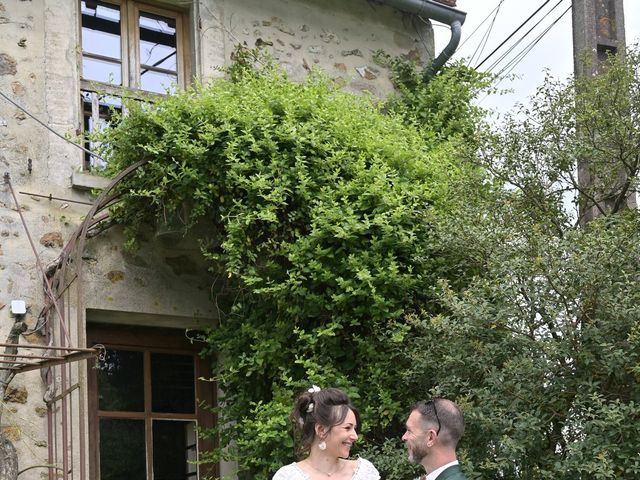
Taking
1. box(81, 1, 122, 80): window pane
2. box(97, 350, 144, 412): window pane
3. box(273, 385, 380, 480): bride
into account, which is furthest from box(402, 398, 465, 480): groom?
box(81, 1, 122, 80): window pane

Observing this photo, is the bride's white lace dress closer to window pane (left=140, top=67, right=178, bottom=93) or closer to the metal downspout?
window pane (left=140, top=67, right=178, bottom=93)

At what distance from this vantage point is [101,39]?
7.99m

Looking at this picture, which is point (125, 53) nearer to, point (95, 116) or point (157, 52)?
point (157, 52)

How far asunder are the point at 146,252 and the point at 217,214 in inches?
29.2

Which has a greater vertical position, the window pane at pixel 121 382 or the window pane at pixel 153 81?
the window pane at pixel 153 81

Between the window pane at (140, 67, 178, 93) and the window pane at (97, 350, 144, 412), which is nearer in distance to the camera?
the window pane at (97, 350, 144, 412)

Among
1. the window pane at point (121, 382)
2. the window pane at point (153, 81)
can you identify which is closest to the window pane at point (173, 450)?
the window pane at point (121, 382)

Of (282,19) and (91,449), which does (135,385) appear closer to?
(91,449)

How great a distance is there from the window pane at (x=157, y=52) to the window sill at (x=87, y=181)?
3.41 ft

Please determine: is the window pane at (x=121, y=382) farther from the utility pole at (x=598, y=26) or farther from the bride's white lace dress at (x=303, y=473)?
the utility pole at (x=598, y=26)

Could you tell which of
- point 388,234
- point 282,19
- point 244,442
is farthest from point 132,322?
point 282,19

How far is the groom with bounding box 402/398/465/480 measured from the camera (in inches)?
180

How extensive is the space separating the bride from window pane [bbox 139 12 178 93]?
389 centimetres

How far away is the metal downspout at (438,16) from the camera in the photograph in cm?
913
